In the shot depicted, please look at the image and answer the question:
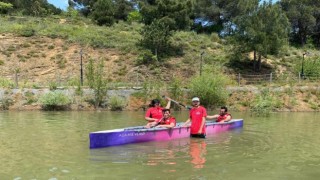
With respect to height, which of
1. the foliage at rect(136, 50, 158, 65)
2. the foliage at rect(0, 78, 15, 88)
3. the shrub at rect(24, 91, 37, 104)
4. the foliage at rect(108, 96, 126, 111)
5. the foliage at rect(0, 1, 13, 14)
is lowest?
the foliage at rect(108, 96, 126, 111)

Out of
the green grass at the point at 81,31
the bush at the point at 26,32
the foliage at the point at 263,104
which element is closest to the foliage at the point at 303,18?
the green grass at the point at 81,31

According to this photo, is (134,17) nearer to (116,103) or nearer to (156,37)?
(156,37)

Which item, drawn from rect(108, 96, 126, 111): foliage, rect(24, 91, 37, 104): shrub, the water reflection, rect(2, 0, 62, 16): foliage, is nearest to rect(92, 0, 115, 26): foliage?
rect(2, 0, 62, 16): foliage

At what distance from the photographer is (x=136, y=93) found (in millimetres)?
31516

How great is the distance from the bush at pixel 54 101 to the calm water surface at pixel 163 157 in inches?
446

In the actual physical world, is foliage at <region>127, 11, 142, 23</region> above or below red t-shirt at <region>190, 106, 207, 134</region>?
above

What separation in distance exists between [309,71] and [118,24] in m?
26.1

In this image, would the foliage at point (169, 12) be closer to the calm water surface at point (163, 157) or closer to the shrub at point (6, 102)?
the shrub at point (6, 102)

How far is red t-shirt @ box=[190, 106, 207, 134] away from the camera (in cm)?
1467

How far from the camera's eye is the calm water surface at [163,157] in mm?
9805

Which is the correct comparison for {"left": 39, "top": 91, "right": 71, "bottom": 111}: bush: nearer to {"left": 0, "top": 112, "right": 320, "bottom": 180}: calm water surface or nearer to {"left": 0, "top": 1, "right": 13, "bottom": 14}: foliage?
{"left": 0, "top": 112, "right": 320, "bottom": 180}: calm water surface

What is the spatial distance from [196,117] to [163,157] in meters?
3.24

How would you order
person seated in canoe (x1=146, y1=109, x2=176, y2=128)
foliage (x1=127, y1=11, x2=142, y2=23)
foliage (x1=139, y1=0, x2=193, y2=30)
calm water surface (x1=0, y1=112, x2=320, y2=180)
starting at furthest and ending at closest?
foliage (x1=127, y1=11, x2=142, y2=23)
foliage (x1=139, y1=0, x2=193, y2=30)
person seated in canoe (x1=146, y1=109, x2=176, y2=128)
calm water surface (x1=0, y1=112, x2=320, y2=180)

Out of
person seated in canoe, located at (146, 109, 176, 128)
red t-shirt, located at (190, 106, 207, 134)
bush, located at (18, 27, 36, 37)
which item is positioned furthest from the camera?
bush, located at (18, 27, 36, 37)
